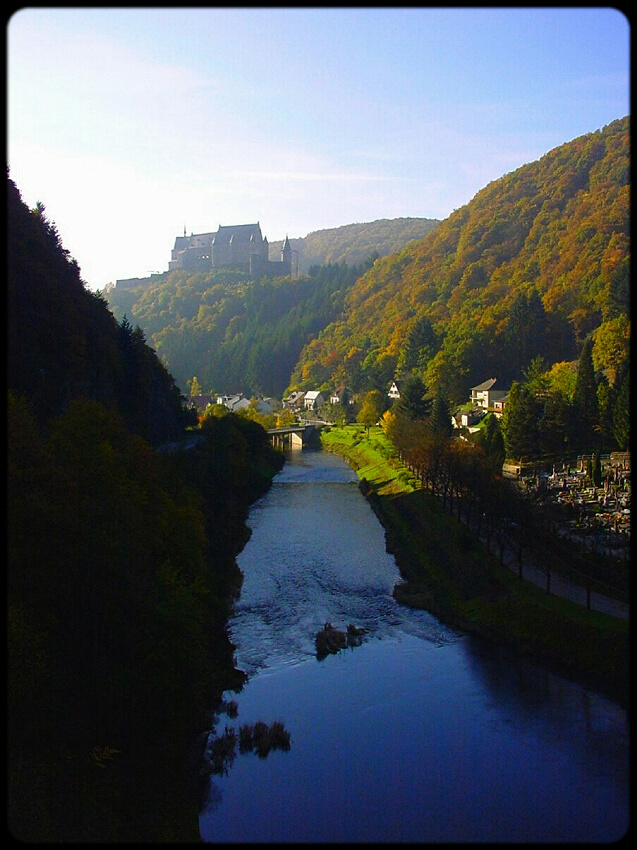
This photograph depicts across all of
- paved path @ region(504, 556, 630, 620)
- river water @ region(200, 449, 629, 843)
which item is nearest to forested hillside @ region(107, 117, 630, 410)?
paved path @ region(504, 556, 630, 620)

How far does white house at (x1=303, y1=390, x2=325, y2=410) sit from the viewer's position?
6196 cm

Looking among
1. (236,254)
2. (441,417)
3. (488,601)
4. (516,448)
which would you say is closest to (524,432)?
(516,448)

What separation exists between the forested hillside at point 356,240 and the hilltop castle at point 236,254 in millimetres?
38313

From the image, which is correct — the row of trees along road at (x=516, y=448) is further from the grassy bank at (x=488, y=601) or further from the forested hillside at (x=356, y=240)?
the forested hillside at (x=356, y=240)

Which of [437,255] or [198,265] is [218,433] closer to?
→ [437,255]

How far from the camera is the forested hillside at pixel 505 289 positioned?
47.1 m

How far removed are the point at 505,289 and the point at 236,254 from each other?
52.2 m

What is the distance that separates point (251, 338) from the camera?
81.2 m

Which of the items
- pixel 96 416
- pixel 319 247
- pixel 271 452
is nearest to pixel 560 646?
pixel 96 416

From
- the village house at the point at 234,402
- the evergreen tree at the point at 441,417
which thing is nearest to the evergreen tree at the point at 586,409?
the evergreen tree at the point at 441,417

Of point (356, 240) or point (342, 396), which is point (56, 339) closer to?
point (342, 396)

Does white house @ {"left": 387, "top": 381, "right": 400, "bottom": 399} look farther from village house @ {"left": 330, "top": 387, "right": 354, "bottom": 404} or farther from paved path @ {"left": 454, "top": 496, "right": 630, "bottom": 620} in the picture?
paved path @ {"left": 454, "top": 496, "right": 630, "bottom": 620}

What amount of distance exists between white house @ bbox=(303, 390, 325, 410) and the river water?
149ft

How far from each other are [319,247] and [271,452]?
131m
